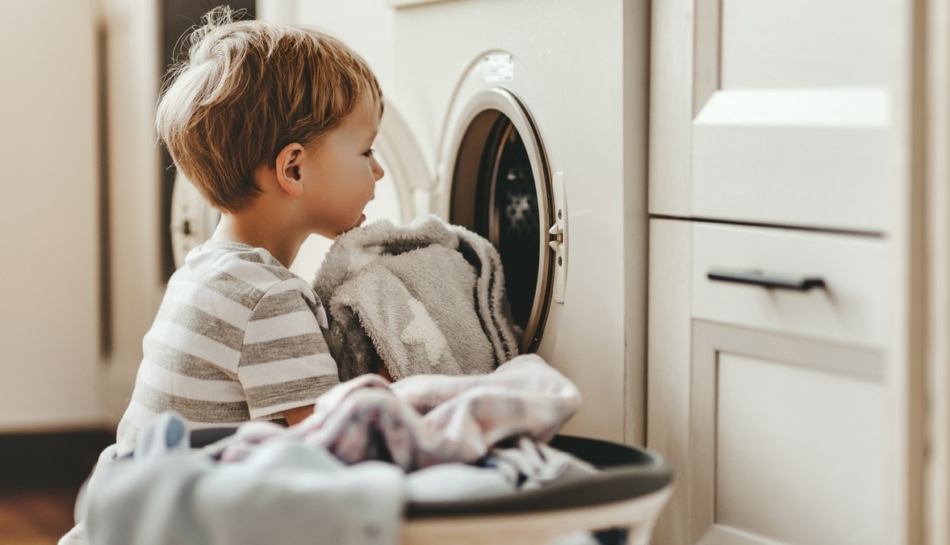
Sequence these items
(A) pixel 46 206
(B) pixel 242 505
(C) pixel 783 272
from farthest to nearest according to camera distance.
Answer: (A) pixel 46 206 → (C) pixel 783 272 → (B) pixel 242 505

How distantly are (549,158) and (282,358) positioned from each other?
1.27ft

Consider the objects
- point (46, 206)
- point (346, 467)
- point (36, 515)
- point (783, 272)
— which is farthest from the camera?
point (46, 206)

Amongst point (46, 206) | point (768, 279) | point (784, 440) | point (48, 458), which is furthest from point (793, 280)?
point (48, 458)

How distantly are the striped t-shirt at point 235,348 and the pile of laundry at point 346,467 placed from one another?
19 centimetres

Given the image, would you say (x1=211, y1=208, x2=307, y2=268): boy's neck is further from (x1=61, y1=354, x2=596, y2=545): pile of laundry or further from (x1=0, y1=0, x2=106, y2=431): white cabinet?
(x1=0, y1=0, x2=106, y2=431): white cabinet

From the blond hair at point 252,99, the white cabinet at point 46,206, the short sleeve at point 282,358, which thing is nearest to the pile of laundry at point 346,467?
the short sleeve at point 282,358

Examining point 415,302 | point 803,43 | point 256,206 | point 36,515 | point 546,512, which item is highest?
point 803,43

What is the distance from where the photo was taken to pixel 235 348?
3.43 ft

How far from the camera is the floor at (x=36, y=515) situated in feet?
6.61

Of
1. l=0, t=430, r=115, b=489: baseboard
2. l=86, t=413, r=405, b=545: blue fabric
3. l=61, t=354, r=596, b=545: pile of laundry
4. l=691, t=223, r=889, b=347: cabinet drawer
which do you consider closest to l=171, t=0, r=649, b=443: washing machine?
l=691, t=223, r=889, b=347: cabinet drawer

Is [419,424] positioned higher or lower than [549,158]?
lower

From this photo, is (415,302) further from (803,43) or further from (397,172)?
(803,43)

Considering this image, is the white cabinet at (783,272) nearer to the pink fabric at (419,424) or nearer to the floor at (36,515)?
the pink fabric at (419,424)

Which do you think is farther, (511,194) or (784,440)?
(511,194)
